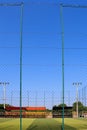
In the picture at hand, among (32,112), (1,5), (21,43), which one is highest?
(1,5)

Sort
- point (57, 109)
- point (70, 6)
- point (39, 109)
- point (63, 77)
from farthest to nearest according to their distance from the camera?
point (39, 109) → point (57, 109) → point (70, 6) → point (63, 77)

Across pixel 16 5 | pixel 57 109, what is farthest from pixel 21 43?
pixel 57 109

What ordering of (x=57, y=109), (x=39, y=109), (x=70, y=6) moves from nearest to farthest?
(x=70, y=6) < (x=57, y=109) < (x=39, y=109)

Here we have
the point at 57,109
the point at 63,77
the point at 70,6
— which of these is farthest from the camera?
the point at 57,109

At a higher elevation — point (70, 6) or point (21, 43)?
point (70, 6)

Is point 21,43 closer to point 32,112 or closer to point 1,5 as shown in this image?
point 1,5

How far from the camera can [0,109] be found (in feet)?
316

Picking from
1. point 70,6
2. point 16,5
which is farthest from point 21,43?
point 70,6

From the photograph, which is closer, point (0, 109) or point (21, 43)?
point (21, 43)

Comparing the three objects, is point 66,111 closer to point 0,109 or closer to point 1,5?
point 0,109

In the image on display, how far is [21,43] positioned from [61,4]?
401cm

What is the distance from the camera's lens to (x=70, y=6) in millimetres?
26297

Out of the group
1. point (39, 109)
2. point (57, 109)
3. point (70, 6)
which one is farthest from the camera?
point (39, 109)

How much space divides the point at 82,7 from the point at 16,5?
15.4 feet
